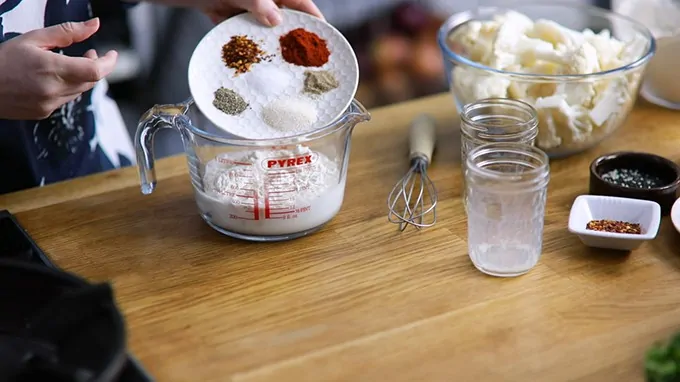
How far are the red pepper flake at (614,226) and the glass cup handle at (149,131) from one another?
0.57 metres

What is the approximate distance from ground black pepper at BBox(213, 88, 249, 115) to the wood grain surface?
18 cm

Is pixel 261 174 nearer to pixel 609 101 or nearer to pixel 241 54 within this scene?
pixel 241 54

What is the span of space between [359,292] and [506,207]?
21 cm

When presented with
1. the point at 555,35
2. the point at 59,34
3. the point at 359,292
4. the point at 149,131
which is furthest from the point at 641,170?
the point at 59,34

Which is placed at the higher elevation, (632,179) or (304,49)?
(304,49)

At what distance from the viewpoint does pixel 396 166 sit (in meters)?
1.33

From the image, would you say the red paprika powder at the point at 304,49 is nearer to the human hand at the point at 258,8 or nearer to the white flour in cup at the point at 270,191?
the human hand at the point at 258,8

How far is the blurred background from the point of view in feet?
8.16

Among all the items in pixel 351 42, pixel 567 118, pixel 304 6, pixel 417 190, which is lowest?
pixel 351 42

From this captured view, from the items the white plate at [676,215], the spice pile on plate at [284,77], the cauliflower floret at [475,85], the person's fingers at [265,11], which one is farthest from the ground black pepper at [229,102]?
the white plate at [676,215]

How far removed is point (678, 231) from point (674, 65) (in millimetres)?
511

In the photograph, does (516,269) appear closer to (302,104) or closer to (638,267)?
(638,267)

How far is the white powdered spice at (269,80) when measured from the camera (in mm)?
1140

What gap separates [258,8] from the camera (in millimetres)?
1175
